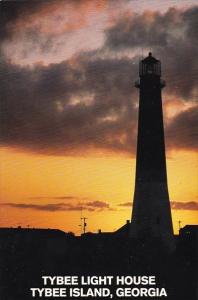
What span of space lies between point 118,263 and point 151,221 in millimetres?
5409

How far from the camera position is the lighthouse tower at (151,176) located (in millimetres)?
26234

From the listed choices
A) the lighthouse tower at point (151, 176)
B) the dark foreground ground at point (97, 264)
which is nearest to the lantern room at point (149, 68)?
the lighthouse tower at point (151, 176)

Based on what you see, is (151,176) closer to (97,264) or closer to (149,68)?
(149,68)

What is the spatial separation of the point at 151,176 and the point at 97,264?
20.2 feet

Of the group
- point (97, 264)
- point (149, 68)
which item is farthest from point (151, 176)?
point (97, 264)

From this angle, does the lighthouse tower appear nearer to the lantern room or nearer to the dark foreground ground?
the lantern room

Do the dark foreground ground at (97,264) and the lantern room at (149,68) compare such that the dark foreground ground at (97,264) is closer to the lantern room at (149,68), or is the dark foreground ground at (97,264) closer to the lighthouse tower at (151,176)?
the lighthouse tower at (151,176)

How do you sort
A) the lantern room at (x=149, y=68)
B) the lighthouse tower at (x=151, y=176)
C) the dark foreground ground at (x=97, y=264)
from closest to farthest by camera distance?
the dark foreground ground at (x=97, y=264), the lighthouse tower at (x=151, y=176), the lantern room at (x=149, y=68)

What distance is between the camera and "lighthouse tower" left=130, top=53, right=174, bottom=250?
26.2 metres

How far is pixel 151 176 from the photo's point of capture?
26.3 meters

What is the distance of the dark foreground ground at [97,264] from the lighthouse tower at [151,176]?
1484 millimetres

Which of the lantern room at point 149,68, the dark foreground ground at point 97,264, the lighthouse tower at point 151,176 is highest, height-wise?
the lantern room at point 149,68

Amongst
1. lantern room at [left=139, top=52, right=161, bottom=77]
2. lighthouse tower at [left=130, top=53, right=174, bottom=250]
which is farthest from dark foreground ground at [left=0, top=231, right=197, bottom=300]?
lantern room at [left=139, top=52, right=161, bottom=77]

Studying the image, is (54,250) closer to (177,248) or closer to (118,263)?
(118,263)
